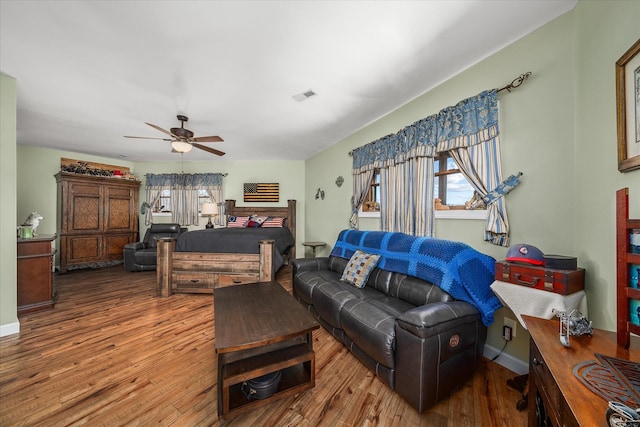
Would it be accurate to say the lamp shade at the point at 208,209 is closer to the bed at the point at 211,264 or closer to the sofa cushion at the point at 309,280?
the bed at the point at 211,264

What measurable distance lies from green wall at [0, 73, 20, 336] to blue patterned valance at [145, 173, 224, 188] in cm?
345

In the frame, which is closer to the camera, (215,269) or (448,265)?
(448,265)

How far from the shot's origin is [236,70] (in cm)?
224

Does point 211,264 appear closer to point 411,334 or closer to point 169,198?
point 411,334

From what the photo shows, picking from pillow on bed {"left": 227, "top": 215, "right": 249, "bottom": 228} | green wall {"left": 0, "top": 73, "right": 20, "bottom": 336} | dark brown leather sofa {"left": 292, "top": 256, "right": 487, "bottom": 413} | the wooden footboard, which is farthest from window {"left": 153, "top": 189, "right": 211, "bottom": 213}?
dark brown leather sofa {"left": 292, "top": 256, "right": 487, "bottom": 413}

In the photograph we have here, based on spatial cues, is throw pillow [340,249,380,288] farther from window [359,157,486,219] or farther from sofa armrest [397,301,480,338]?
sofa armrest [397,301,480,338]

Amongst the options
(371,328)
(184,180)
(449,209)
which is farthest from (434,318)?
(184,180)

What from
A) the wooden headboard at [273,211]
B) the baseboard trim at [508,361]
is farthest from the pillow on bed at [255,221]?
the baseboard trim at [508,361]

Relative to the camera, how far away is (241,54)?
2016 mm

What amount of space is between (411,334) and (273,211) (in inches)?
182

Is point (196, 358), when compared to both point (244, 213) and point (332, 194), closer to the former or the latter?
point (332, 194)

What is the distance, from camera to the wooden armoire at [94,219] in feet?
15.2

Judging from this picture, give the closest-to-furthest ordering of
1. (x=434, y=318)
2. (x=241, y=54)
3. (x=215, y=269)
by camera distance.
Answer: (x=434, y=318), (x=241, y=54), (x=215, y=269)

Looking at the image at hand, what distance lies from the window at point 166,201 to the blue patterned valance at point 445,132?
4575mm
